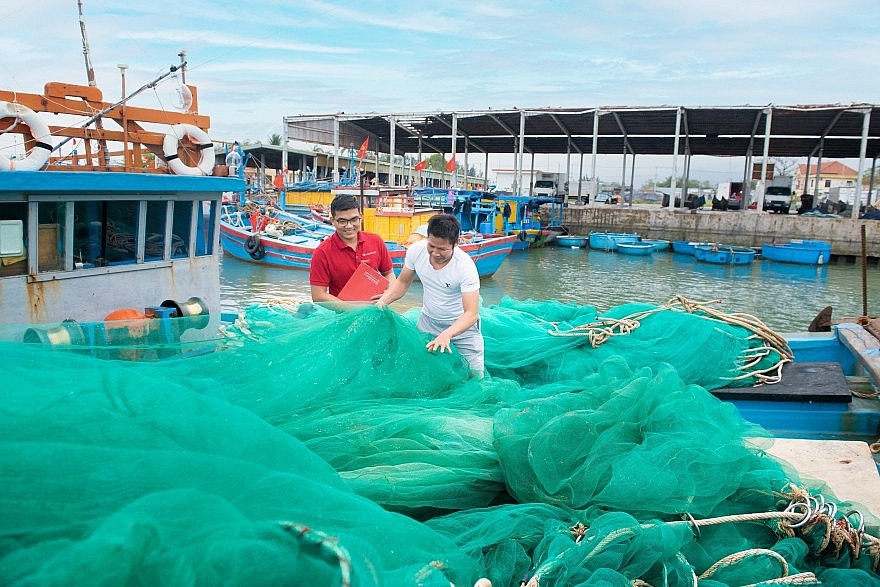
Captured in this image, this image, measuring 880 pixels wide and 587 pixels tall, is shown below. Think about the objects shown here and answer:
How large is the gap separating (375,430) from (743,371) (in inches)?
148

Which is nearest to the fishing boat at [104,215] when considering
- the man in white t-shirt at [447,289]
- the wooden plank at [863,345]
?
the man in white t-shirt at [447,289]

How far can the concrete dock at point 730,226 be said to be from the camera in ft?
94.3

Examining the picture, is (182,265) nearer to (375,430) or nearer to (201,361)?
(201,361)

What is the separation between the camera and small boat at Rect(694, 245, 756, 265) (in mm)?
26406

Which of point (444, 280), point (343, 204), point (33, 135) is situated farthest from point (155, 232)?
point (444, 280)

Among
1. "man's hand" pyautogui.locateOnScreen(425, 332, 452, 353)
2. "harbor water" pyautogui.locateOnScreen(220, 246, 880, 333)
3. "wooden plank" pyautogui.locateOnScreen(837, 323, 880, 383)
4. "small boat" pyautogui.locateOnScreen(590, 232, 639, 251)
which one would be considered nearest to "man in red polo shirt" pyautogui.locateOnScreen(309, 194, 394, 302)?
A: "man's hand" pyautogui.locateOnScreen(425, 332, 452, 353)

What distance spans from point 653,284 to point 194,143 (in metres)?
18.1

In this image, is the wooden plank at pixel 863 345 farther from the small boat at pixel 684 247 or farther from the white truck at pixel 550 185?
the white truck at pixel 550 185

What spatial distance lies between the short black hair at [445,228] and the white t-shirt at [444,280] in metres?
0.20

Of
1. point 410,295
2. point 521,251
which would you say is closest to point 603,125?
point 521,251

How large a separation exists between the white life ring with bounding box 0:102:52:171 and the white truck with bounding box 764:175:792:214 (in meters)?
36.4

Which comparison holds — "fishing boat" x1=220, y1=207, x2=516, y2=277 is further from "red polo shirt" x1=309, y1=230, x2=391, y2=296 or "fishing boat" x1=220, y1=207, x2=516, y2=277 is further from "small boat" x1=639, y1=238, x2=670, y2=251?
"red polo shirt" x1=309, y1=230, x2=391, y2=296

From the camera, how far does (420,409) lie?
10.2 ft

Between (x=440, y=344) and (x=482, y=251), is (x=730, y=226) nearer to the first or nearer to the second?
(x=482, y=251)
